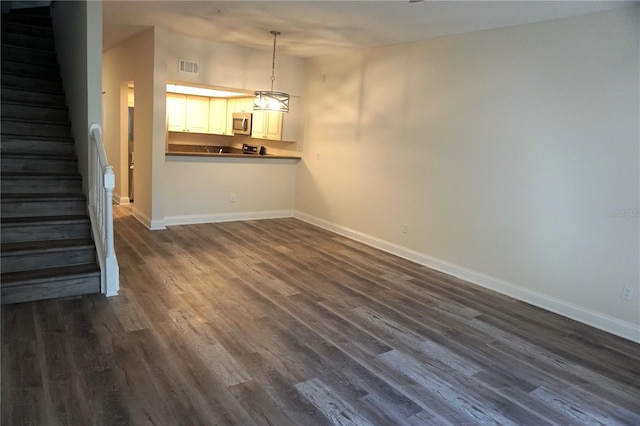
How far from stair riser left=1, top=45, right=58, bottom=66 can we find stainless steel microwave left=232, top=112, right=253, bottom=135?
131 inches

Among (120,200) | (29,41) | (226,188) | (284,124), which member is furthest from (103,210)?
(120,200)

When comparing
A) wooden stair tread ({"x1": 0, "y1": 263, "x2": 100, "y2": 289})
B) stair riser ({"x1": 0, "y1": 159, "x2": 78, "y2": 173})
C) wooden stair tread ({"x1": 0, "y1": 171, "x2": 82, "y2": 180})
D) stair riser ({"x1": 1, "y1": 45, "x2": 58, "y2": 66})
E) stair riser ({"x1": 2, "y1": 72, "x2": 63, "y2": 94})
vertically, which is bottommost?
wooden stair tread ({"x1": 0, "y1": 263, "x2": 100, "y2": 289})

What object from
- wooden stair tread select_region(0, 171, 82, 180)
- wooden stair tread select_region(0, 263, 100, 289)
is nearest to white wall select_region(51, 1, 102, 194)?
wooden stair tread select_region(0, 171, 82, 180)

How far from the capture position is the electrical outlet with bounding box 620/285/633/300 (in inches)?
133

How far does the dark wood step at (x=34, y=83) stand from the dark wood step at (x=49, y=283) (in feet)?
7.79

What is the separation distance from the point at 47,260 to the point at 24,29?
11.3 ft

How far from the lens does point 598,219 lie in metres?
3.52

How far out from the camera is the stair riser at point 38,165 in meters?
3.93

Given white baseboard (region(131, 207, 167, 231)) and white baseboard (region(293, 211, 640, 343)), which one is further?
white baseboard (region(131, 207, 167, 231))

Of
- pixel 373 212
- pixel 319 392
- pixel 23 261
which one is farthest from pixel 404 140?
pixel 23 261

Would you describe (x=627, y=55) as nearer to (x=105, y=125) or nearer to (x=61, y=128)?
(x=61, y=128)

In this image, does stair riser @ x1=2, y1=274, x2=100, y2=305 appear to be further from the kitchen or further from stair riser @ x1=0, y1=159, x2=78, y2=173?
the kitchen

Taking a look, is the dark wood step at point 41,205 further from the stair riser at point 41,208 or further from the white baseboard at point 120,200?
the white baseboard at point 120,200

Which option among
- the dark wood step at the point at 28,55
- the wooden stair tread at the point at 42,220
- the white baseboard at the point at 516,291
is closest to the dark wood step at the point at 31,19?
the dark wood step at the point at 28,55
